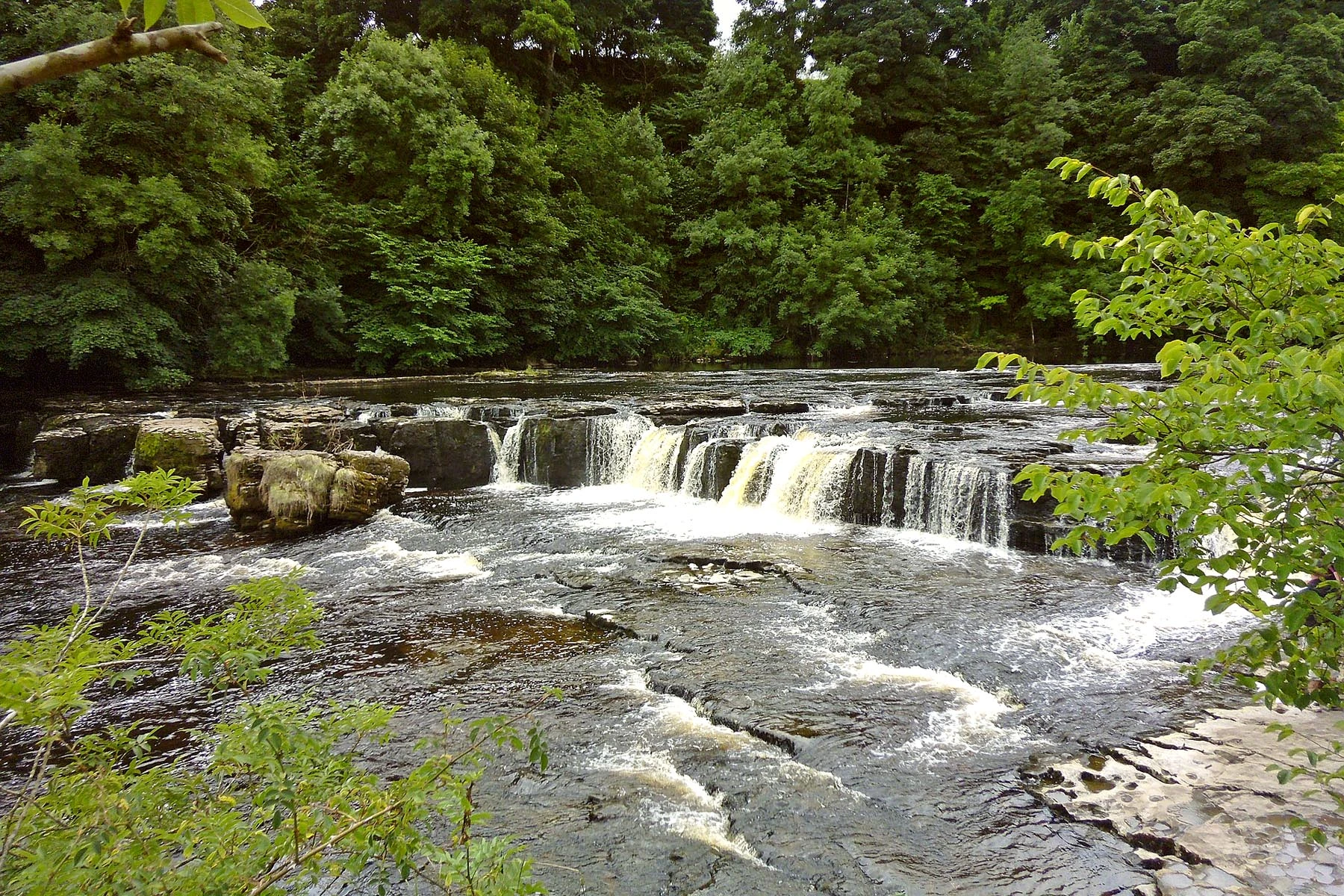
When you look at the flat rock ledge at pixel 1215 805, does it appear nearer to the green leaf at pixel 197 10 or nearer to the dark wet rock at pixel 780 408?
the green leaf at pixel 197 10

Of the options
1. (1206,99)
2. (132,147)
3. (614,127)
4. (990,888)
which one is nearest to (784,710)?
(990,888)

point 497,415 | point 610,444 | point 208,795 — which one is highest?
point 497,415

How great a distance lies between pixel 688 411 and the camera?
44.0 feet

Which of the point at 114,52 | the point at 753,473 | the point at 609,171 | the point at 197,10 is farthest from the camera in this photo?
the point at 609,171

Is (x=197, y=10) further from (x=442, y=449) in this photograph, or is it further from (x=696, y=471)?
(x=442, y=449)

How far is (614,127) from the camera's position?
28.0 meters

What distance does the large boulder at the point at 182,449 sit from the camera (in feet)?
35.3

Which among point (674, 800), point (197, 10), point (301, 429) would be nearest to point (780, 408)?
point (301, 429)

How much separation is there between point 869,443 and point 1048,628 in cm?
457

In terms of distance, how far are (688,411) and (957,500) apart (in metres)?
5.80

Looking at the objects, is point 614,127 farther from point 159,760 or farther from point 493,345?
point 159,760

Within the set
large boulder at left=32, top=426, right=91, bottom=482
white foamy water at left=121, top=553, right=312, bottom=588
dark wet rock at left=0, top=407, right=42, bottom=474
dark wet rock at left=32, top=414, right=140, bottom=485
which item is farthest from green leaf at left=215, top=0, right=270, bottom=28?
dark wet rock at left=0, top=407, right=42, bottom=474

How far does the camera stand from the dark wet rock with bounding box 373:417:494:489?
12.4 m

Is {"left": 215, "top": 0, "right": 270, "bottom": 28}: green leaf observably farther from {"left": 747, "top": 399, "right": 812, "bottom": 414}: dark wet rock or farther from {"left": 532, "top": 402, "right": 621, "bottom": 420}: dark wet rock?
{"left": 747, "top": 399, "right": 812, "bottom": 414}: dark wet rock
